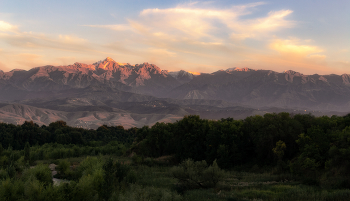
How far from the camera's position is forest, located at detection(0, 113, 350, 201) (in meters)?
24.8

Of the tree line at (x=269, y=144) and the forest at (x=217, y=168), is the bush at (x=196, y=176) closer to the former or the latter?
the forest at (x=217, y=168)

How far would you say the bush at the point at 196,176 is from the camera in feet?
98.9

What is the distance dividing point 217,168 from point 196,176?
2.44 metres

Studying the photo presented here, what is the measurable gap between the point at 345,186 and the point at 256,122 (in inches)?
909

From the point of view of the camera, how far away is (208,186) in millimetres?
30672

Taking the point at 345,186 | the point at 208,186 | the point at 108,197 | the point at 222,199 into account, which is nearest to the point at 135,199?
the point at 108,197

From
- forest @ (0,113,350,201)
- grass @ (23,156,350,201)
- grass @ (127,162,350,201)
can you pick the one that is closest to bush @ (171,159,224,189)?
forest @ (0,113,350,201)

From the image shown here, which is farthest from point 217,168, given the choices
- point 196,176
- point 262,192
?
point 262,192

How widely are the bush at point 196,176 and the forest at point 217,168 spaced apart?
10 centimetres

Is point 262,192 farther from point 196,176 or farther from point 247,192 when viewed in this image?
point 196,176

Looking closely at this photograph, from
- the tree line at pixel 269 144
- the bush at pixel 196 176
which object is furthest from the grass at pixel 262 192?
the tree line at pixel 269 144

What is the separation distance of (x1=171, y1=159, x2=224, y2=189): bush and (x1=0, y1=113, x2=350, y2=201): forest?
0.34ft

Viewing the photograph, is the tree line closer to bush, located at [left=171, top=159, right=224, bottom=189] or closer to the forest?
the forest

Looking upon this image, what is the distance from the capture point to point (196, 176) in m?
30.6
